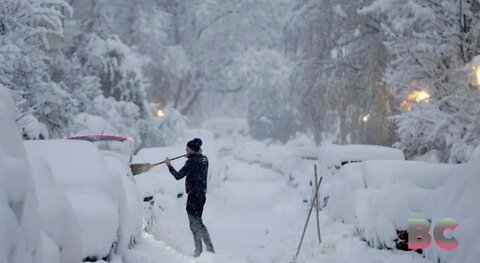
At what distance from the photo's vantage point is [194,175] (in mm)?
7402

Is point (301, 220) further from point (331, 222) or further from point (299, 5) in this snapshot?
point (299, 5)

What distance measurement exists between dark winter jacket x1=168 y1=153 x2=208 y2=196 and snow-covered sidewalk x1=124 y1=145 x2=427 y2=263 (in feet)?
2.86

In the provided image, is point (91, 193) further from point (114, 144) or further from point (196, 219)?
point (114, 144)

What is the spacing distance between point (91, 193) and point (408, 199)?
383cm

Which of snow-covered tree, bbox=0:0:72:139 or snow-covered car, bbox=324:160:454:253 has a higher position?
snow-covered tree, bbox=0:0:72:139

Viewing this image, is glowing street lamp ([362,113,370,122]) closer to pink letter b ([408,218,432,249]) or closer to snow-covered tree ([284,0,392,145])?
snow-covered tree ([284,0,392,145])

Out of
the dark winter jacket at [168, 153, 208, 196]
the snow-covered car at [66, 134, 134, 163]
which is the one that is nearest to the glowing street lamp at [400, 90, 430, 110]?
the snow-covered car at [66, 134, 134, 163]

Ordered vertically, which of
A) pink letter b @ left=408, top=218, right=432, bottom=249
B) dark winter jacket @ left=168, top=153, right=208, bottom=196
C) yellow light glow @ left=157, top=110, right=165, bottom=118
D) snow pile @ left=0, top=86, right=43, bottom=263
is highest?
yellow light glow @ left=157, top=110, right=165, bottom=118

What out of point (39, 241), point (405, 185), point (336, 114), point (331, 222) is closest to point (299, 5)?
point (336, 114)

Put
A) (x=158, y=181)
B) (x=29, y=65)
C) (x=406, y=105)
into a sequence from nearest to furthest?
(x=29, y=65)
(x=158, y=181)
(x=406, y=105)

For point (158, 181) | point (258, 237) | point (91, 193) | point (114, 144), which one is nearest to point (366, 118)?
point (258, 237)

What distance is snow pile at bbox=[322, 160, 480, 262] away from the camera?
4000 millimetres

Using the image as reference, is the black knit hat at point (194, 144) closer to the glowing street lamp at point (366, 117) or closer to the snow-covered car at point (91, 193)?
the snow-covered car at point (91, 193)

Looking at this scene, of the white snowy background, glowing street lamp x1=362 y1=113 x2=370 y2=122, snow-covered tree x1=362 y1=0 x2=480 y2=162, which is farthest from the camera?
glowing street lamp x1=362 y1=113 x2=370 y2=122
